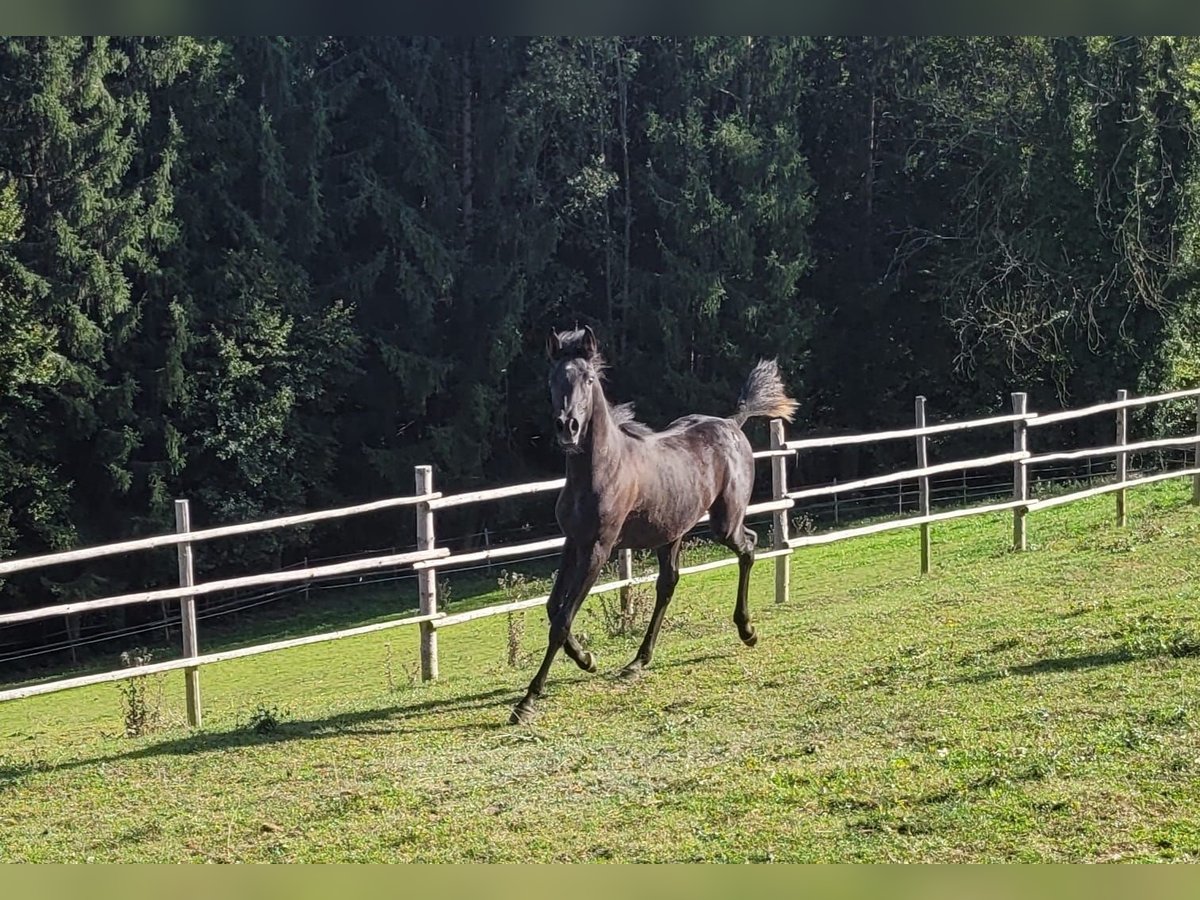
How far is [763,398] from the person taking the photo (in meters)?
9.22

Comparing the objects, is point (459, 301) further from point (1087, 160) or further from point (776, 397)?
point (776, 397)

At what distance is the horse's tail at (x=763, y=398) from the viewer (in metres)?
9.12

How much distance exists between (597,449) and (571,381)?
0.58 m

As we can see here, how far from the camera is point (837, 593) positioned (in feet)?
36.5

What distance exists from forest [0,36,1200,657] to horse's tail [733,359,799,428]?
588 inches

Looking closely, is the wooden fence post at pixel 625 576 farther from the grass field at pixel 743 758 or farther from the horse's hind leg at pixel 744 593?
the horse's hind leg at pixel 744 593

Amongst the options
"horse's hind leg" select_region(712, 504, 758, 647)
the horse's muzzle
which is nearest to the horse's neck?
the horse's muzzle

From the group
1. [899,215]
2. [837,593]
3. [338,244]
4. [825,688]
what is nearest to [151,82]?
[338,244]

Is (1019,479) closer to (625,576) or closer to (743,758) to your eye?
(625,576)

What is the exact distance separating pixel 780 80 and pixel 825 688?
2187 cm

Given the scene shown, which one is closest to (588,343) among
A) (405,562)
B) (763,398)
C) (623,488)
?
(623,488)

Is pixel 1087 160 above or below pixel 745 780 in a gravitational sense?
above

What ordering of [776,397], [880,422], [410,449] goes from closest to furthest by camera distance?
1. [776,397]
2. [410,449]
3. [880,422]

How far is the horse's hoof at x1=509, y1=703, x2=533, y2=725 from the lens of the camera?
673 cm
